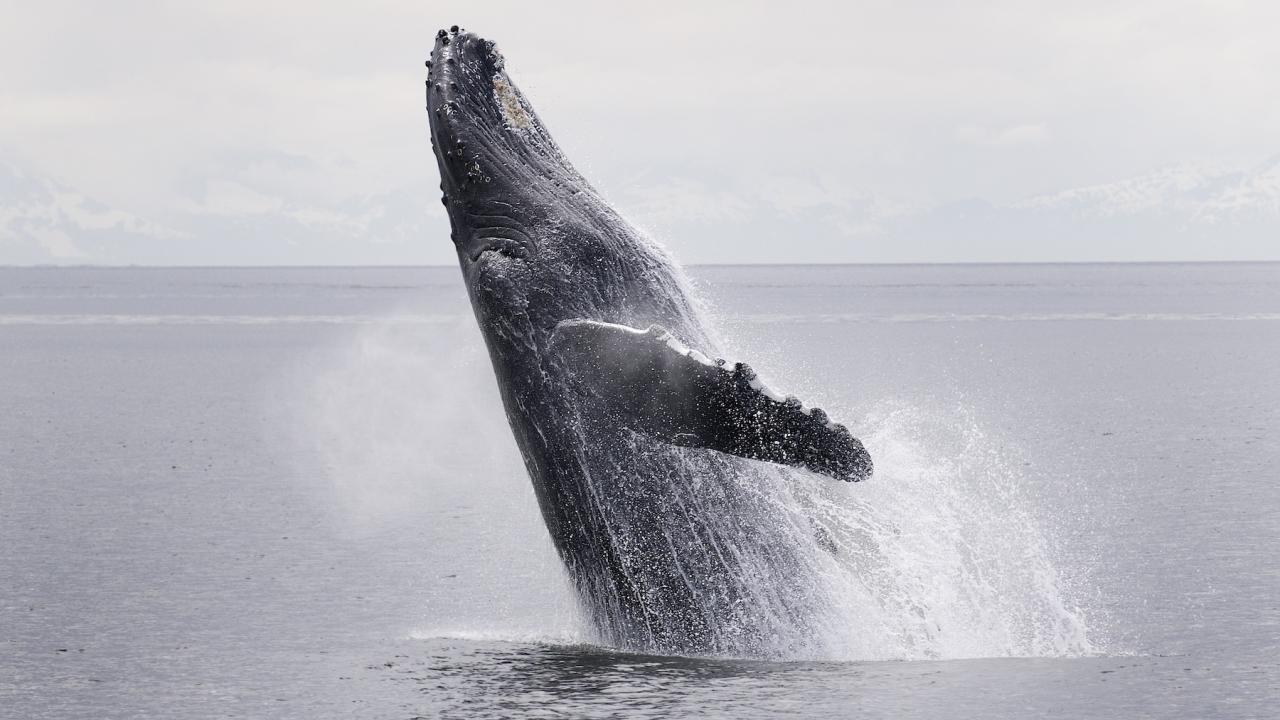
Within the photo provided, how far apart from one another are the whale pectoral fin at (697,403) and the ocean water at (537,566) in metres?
1.40

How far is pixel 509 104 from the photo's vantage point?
959cm

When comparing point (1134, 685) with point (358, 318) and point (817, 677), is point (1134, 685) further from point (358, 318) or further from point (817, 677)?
point (358, 318)

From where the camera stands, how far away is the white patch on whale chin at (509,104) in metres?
9.55

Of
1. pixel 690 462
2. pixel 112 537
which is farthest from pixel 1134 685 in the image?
pixel 112 537

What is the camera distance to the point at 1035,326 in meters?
73.2

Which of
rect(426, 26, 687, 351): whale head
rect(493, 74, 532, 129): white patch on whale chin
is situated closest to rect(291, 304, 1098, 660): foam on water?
rect(426, 26, 687, 351): whale head

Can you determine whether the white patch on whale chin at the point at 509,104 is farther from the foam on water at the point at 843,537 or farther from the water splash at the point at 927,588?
the water splash at the point at 927,588

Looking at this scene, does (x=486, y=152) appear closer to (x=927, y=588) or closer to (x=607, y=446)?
(x=607, y=446)

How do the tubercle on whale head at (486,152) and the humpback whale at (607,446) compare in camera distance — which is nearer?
the humpback whale at (607,446)

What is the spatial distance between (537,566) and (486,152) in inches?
181

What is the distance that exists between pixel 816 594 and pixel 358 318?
7960 centimetres

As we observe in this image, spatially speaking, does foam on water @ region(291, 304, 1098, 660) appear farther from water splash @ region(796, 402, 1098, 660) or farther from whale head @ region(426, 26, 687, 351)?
whale head @ region(426, 26, 687, 351)

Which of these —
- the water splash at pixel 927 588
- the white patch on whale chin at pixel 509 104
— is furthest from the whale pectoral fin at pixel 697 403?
the white patch on whale chin at pixel 509 104

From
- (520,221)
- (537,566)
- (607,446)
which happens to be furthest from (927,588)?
(537,566)
